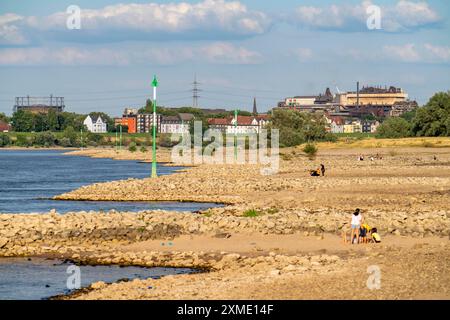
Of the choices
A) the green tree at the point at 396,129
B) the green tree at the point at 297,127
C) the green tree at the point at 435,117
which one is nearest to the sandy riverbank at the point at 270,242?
the green tree at the point at 297,127

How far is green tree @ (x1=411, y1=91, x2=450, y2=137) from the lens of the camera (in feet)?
429

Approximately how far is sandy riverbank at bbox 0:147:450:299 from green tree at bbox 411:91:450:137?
79778 millimetres

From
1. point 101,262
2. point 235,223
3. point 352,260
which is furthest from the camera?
point 235,223

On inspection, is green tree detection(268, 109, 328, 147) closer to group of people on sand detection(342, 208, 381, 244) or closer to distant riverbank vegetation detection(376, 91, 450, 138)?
distant riverbank vegetation detection(376, 91, 450, 138)

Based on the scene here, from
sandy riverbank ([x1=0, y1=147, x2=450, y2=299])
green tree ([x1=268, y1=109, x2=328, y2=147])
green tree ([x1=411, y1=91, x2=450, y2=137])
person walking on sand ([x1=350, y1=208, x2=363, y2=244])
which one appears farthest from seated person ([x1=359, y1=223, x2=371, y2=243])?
green tree ([x1=411, y1=91, x2=450, y2=137])

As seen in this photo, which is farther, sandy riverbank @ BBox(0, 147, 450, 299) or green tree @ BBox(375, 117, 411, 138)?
green tree @ BBox(375, 117, 411, 138)

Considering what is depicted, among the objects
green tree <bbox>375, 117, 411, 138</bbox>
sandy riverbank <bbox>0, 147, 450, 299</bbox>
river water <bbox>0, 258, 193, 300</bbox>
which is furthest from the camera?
green tree <bbox>375, 117, 411, 138</bbox>

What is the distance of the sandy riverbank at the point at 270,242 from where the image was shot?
2127 centimetres

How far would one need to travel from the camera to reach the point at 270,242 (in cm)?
3016

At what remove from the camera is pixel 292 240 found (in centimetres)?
3033
